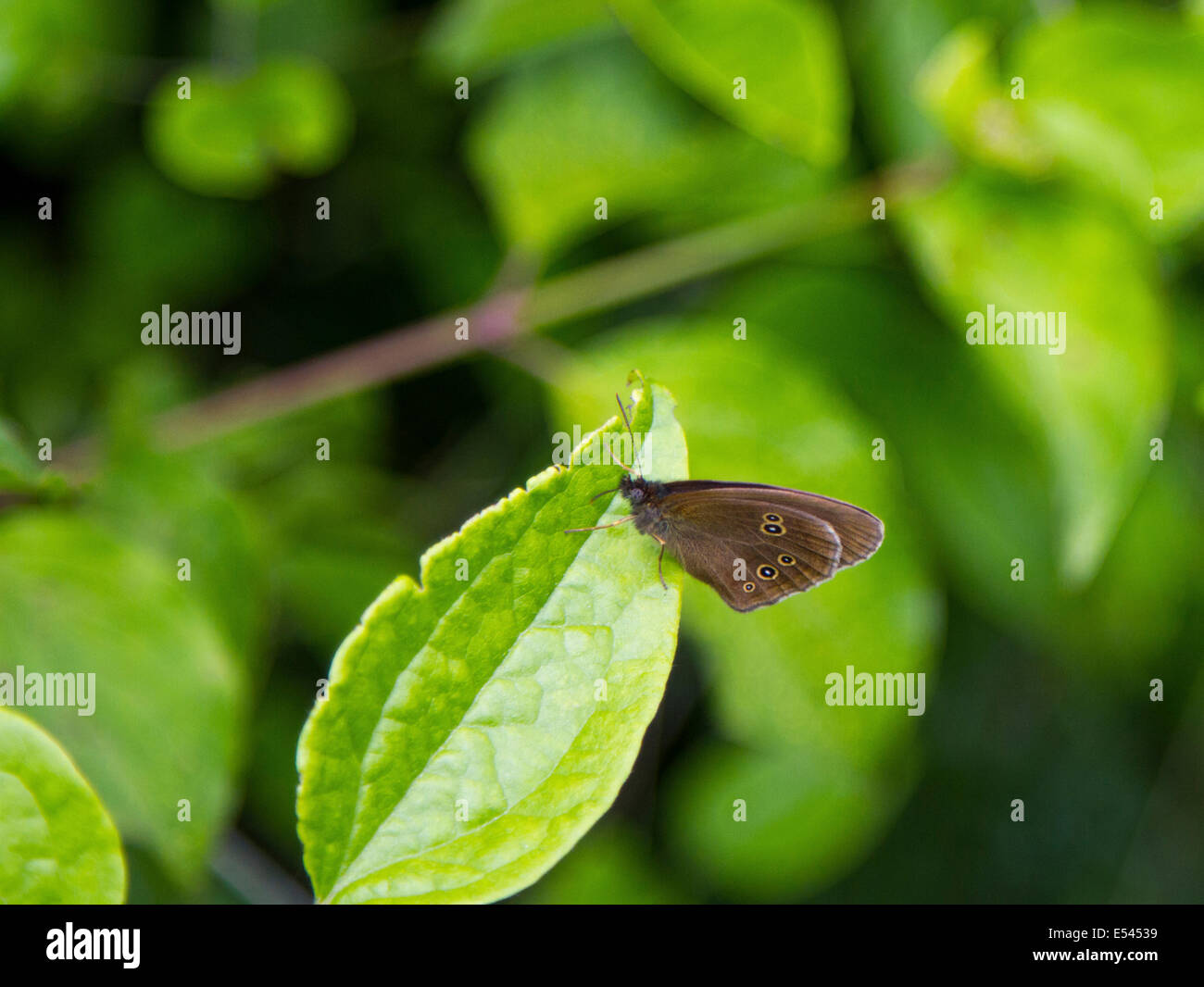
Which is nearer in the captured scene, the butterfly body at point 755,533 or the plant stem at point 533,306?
the butterfly body at point 755,533

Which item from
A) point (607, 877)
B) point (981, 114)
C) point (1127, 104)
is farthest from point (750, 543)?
point (607, 877)

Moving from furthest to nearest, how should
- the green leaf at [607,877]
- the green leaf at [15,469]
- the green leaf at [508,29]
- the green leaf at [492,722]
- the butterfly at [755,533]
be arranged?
1. the green leaf at [607,877]
2. the green leaf at [508,29]
3. the butterfly at [755,533]
4. the green leaf at [15,469]
5. the green leaf at [492,722]

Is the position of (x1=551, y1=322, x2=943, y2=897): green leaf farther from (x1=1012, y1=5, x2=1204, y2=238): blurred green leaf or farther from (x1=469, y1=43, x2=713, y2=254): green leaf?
(x1=1012, y1=5, x2=1204, y2=238): blurred green leaf

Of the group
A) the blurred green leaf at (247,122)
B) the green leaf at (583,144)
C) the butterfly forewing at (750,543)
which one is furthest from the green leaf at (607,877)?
the blurred green leaf at (247,122)

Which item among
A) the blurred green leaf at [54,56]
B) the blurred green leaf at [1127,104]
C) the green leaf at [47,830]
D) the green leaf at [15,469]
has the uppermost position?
the blurred green leaf at [54,56]

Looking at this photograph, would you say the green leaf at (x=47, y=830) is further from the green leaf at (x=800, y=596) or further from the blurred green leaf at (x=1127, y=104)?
the blurred green leaf at (x=1127, y=104)
